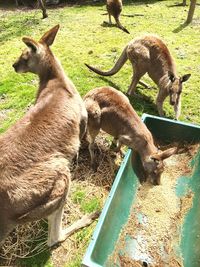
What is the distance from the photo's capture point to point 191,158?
4422 mm

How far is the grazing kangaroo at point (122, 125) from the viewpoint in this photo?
4.15 meters

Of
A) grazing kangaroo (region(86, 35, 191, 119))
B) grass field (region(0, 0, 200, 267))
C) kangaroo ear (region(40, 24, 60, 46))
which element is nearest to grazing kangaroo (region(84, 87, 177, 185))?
grass field (region(0, 0, 200, 267))

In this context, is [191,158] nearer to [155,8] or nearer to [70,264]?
[70,264]

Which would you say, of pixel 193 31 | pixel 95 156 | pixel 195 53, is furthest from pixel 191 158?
pixel 193 31

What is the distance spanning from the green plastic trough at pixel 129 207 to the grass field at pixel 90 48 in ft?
1.26

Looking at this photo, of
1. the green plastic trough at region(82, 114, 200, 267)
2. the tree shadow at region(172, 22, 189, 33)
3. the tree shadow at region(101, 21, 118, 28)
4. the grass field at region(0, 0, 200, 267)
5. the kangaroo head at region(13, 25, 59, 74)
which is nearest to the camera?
the green plastic trough at region(82, 114, 200, 267)

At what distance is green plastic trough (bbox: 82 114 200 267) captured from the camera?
3193mm

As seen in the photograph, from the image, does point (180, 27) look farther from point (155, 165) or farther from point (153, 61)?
point (155, 165)

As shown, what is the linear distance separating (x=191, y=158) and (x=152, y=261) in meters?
1.44

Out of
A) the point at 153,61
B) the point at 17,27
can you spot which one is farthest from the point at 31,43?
the point at 17,27

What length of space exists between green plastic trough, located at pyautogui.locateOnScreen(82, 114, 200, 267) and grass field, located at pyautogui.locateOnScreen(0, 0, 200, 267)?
15.1 inches

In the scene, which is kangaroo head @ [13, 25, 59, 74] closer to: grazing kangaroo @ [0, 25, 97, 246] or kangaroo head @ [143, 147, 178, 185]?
grazing kangaroo @ [0, 25, 97, 246]

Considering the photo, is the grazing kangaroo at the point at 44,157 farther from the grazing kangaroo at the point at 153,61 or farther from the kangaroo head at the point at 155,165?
the grazing kangaroo at the point at 153,61

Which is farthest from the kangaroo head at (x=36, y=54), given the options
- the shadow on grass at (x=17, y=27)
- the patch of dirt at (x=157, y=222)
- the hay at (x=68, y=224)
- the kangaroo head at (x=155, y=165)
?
the shadow on grass at (x=17, y=27)
